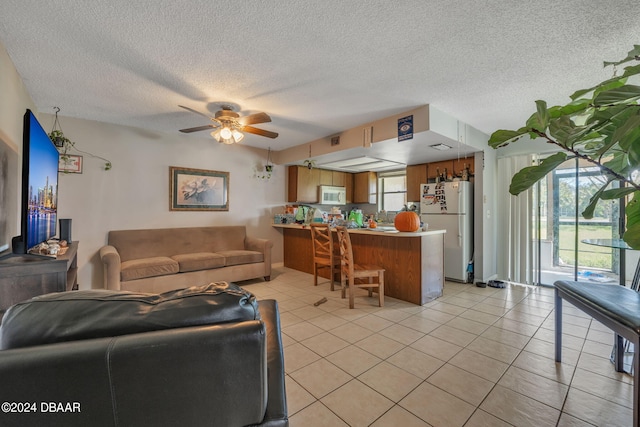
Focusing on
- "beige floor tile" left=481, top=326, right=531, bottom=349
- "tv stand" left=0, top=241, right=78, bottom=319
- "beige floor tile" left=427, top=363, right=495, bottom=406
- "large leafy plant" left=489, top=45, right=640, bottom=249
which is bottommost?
"beige floor tile" left=427, top=363, right=495, bottom=406

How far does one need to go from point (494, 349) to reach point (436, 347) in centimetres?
46

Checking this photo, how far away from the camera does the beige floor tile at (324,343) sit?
219 centimetres

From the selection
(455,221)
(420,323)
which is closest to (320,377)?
(420,323)

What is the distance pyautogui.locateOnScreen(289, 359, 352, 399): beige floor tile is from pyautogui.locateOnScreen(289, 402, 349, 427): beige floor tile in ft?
0.38

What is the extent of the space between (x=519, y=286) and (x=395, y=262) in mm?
2220

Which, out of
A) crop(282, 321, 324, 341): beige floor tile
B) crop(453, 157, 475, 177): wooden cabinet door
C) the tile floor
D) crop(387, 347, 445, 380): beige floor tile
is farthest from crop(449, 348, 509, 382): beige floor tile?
crop(453, 157, 475, 177): wooden cabinet door

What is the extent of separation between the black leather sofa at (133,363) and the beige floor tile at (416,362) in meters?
1.39

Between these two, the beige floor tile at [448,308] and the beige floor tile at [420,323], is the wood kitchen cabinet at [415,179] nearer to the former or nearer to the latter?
the beige floor tile at [448,308]

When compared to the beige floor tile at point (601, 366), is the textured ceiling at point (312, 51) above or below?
above

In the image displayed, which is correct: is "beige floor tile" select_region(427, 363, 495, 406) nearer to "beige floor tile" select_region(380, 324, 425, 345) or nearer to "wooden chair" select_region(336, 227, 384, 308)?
"beige floor tile" select_region(380, 324, 425, 345)

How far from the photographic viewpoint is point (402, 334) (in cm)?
246

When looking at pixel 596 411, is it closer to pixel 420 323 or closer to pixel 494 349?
pixel 494 349

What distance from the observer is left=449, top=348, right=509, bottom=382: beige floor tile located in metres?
1.85

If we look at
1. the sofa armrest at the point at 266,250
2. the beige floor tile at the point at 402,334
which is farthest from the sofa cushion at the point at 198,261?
the beige floor tile at the point at 402,334
